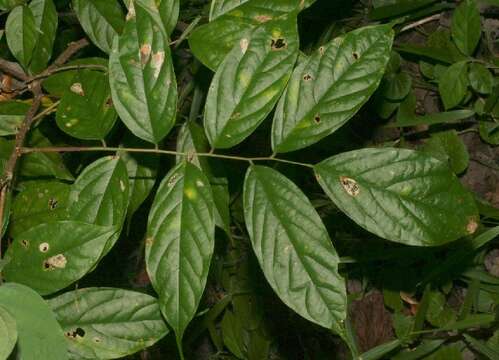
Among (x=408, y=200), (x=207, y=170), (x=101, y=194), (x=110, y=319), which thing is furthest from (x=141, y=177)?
(x=408, y=200)

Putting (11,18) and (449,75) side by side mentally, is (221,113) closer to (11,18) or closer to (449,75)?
(11,18)

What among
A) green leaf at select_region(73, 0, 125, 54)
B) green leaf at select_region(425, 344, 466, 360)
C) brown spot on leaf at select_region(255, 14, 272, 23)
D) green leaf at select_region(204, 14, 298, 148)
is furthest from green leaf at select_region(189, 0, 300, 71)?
green leaf at select_region(425, 344, 466, 360)

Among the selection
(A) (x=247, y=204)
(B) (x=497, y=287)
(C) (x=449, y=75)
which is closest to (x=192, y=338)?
(B) (x=497, y=287)

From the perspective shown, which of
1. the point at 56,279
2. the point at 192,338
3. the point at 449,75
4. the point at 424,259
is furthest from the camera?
the point at 192,338

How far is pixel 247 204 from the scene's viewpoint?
100 cm

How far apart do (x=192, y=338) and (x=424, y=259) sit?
796 mm

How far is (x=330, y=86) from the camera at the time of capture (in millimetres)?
1037

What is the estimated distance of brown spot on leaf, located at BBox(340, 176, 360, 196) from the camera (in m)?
0.99

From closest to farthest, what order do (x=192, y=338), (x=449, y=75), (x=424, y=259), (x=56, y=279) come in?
(x=56, y=279), (x=449, y=75), (x=424, y=259), (x=192, y=338)

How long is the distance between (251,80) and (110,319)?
0.44m

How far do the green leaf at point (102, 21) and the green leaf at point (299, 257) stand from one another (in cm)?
59

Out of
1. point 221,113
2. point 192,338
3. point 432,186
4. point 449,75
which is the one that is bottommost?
point 192,338

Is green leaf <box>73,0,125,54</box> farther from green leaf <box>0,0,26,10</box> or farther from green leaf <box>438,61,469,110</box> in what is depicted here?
green leaf <box>438,61,469,110</box>

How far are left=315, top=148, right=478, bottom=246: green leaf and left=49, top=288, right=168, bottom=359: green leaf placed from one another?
35 centimetres
